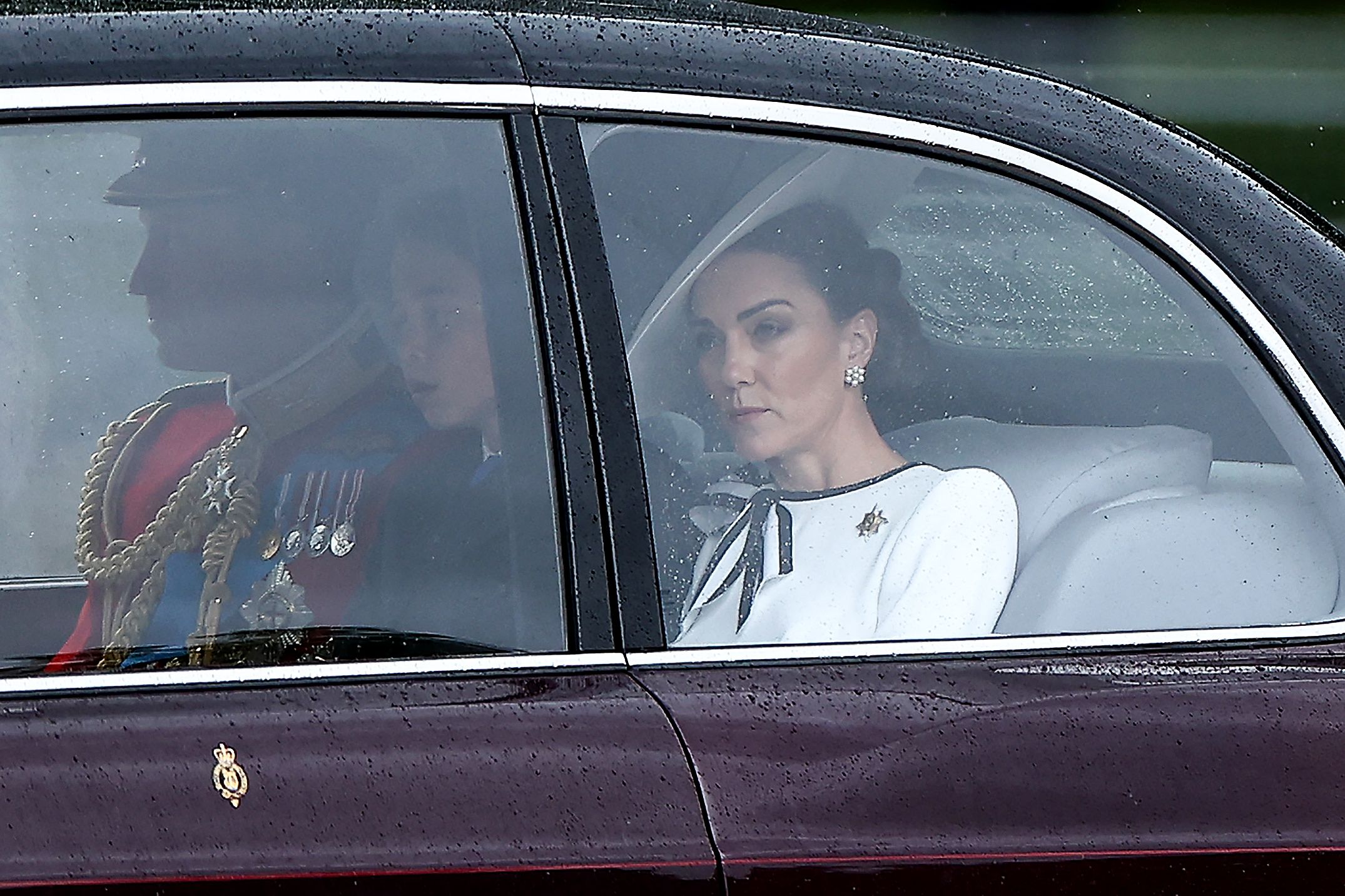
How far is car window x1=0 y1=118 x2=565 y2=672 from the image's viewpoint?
1.52 metres

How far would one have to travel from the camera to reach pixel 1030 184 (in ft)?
5.30

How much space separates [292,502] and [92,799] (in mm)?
324

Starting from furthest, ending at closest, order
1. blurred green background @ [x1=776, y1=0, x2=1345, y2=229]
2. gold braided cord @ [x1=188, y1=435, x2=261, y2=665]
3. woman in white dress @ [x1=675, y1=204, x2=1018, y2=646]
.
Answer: blurred green background @ [x1=776, y1=0, x2=1345, y2=229], woman in white dress @ [x1=675, y1=204, x2=1018, y2=646], gold braided cord @ [x1=188, y1=435, x2=261, y2=665]

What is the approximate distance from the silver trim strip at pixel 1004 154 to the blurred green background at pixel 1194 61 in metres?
5.46

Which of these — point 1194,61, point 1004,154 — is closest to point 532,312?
point 1004,154

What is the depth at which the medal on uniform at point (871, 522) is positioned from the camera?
1.66 metres

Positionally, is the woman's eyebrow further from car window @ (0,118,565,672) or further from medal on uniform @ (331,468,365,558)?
medal on uniform @ (331,468,365,558)

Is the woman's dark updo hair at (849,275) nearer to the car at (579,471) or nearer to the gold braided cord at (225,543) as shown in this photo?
the car at (579,471)

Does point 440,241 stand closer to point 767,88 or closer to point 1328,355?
point 767,88

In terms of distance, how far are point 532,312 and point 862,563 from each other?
408mm

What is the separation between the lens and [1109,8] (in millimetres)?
7305

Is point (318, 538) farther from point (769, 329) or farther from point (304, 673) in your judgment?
point (769, 329)

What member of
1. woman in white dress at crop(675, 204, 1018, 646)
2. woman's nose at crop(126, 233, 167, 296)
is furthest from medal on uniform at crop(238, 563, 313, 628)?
woman in white dress at crop(675, 204, 1018, 646)

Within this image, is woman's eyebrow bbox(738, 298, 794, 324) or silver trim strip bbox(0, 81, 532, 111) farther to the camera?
woman's eyebrow bbox(738, 298, 794, 324)
